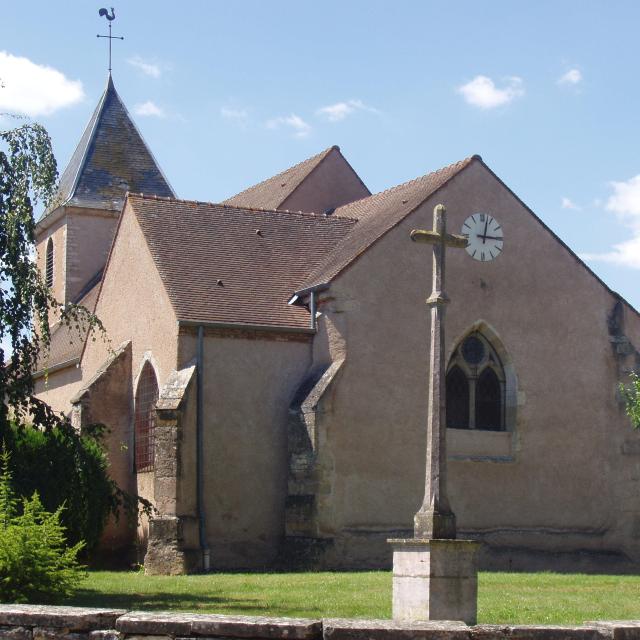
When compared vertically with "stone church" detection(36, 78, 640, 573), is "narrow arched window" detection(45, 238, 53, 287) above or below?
above

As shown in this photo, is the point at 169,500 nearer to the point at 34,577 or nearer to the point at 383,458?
the point at 383,458

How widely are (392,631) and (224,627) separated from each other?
985 mm

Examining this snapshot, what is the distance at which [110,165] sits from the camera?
33.8 meters

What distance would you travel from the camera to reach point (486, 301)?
22.9 m

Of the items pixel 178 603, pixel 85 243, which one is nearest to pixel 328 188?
pixel 85 243

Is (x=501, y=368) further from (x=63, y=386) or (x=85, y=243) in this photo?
(x=85, y=243)

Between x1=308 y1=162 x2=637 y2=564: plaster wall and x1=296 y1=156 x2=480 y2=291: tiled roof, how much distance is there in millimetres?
210

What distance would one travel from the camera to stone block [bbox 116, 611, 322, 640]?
6.71 metres

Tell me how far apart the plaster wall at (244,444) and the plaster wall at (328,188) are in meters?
7.58

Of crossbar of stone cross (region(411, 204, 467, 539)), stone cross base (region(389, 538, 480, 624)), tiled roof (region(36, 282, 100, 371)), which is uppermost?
tiled roof (region(36, 282, 100, 371))

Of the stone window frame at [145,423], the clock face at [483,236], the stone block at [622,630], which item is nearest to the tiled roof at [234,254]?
the stone window frame at [145,423]

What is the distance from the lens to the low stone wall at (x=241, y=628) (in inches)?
262

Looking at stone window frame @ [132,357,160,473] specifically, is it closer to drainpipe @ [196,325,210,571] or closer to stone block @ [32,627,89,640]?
drainpipe @ [196,325,210,571]

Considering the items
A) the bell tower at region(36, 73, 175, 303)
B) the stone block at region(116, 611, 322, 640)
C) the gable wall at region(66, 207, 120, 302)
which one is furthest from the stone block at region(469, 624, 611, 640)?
the gable wall at region(66, 207, 120, 302)
